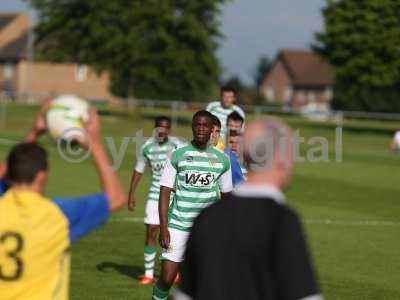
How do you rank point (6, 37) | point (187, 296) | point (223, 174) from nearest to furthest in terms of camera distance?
point (187, 296), point (223, 174), point (6, 37)

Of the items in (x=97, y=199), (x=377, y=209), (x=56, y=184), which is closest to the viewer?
(x=97, y=199)

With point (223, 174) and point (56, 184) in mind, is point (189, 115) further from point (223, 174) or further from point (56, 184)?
point (223, 174)

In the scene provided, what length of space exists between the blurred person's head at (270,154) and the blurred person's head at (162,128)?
7.94m

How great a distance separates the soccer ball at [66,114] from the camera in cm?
516

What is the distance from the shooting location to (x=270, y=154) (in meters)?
4.50

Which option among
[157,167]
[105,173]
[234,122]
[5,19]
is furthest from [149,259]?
[5,19]

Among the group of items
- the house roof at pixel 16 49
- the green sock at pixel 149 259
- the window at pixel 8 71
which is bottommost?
the green sock at pixel 149 259

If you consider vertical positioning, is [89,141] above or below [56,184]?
above

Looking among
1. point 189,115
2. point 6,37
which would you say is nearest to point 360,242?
point 189,115

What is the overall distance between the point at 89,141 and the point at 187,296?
34.6 inches

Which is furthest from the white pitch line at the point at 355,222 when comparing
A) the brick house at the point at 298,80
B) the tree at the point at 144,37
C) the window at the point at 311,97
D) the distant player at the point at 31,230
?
the window at the point at 311,97

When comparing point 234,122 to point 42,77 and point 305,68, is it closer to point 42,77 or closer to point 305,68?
point 42,77

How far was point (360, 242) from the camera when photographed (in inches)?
638

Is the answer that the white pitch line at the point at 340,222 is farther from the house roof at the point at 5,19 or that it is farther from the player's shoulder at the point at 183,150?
the house roof at the point at 5,19
